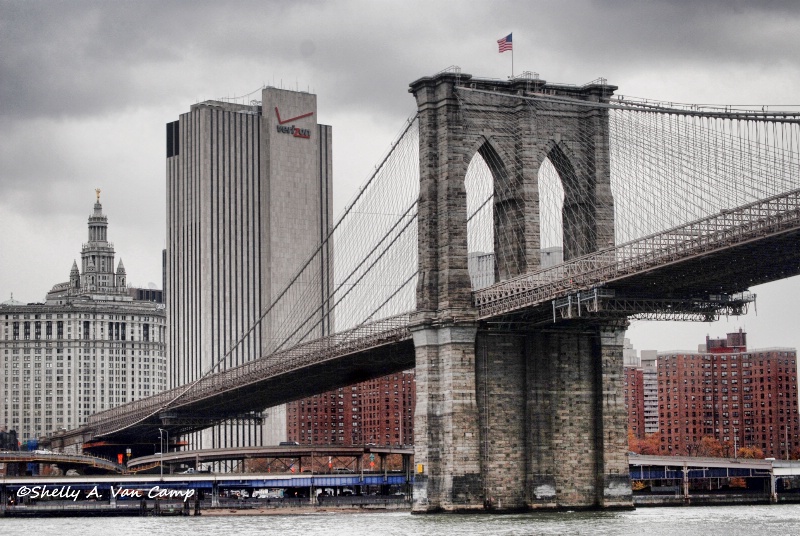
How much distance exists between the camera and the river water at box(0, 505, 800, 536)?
2633 inches

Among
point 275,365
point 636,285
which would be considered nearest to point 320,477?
point 275,365

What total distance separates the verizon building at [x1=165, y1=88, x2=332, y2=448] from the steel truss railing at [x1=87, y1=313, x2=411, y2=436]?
141 feet

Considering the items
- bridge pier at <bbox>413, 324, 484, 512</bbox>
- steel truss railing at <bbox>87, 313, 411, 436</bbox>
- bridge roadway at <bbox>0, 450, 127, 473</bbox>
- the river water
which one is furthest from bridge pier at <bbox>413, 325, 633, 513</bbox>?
bridge roadway at <bbox>0, 450, 127, 473</bbox>

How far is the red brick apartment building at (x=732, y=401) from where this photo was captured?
592ft

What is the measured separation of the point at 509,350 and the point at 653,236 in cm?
1647

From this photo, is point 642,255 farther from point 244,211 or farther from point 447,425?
point 244,211

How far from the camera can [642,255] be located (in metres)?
66.7

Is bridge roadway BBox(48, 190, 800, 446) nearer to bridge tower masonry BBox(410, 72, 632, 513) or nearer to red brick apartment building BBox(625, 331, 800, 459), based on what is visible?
bridge tower masonry BBox(410, 72, 632, 513)

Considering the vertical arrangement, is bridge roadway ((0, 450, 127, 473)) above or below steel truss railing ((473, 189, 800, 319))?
below

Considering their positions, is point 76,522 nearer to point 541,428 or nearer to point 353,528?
point 353,528

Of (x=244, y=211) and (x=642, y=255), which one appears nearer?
(x=642, y=255)

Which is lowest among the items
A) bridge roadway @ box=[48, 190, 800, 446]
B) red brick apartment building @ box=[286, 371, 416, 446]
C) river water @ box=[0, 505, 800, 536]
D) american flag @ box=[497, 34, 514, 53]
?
river water @ box=[0, 505, 800, 536]

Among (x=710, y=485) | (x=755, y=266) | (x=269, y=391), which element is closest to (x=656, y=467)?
(x=710, y=485)

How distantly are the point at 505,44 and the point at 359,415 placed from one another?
116082 mm
